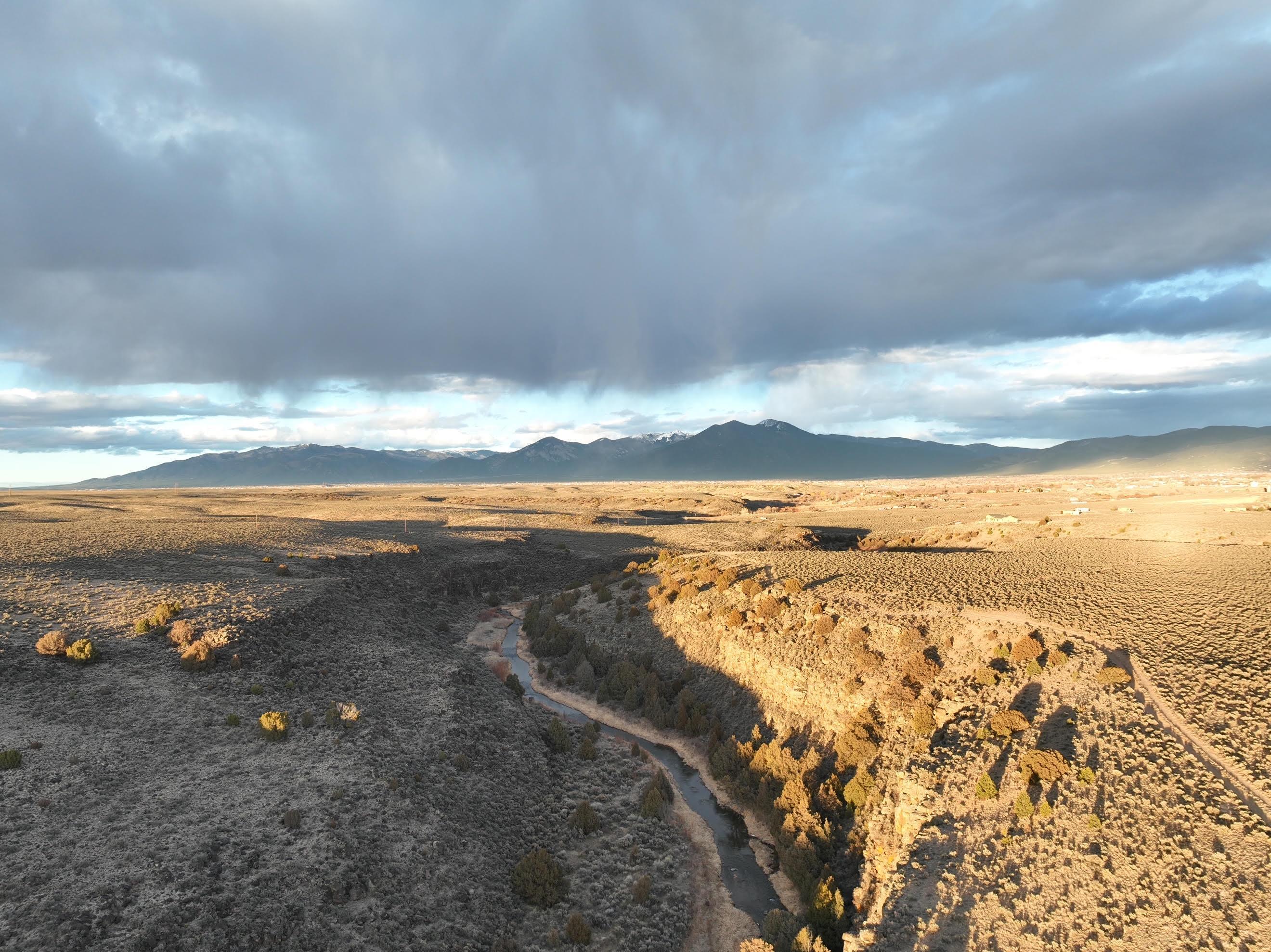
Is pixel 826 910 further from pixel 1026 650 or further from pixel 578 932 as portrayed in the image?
pixel 1026 650

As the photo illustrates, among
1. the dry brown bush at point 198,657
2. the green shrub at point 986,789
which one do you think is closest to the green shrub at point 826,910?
the green shrub at point 986,789

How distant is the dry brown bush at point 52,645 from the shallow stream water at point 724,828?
22008 mm

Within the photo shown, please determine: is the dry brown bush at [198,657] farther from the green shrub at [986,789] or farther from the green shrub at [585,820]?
the green shrub at [986,789]

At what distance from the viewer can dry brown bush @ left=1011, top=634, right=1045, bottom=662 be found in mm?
24688

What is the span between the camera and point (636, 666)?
123 feet

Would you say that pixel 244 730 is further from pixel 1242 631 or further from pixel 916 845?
pixel 1242 631

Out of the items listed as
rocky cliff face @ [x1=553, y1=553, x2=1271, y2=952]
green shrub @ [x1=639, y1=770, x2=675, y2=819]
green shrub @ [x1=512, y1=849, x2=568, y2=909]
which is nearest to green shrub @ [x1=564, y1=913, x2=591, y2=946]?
green shrub @ [x1=512, y1=849, x2=568, y2=909]

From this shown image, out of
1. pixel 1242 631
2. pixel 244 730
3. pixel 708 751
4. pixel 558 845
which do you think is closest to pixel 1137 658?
pixel 1242 631

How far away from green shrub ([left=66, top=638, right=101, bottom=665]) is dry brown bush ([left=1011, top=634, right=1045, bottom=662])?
40181mm

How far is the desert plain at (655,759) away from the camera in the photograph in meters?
15.3

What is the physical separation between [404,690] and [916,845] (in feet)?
78.9

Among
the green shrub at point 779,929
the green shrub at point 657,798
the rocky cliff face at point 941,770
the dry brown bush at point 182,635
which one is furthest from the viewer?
the dry brown bush at point 182,635

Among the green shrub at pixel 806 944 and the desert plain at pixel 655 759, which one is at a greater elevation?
the desert plain at pixel 655 759

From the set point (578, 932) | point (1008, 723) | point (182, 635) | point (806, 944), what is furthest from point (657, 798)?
point (182, 635)
